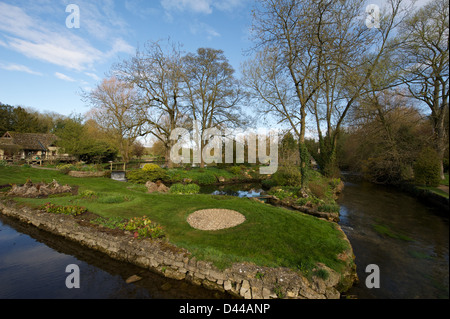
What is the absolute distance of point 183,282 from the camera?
4922 millimetres

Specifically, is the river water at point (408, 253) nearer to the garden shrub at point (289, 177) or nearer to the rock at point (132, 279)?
the rock at point (132, 279)

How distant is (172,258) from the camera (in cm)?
518

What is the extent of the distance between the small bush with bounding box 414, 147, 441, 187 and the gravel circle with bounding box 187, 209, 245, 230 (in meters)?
4.94

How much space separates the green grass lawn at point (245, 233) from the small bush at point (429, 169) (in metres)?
2.49

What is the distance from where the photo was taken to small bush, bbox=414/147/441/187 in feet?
12.3

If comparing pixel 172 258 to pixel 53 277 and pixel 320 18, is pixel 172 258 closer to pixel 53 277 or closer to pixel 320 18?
pixel 53 277

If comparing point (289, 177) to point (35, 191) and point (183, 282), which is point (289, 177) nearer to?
point (183, 282)

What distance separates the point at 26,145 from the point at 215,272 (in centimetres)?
4471

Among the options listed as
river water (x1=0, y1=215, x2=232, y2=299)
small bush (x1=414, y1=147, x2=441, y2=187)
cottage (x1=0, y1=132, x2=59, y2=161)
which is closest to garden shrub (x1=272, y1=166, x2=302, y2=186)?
small bush (x1=414, y1=147, x2=441, y2=187)

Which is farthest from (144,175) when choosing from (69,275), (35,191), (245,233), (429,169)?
(429,169)

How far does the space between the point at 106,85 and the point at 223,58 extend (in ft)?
53.6

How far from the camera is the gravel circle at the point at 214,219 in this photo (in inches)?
270
